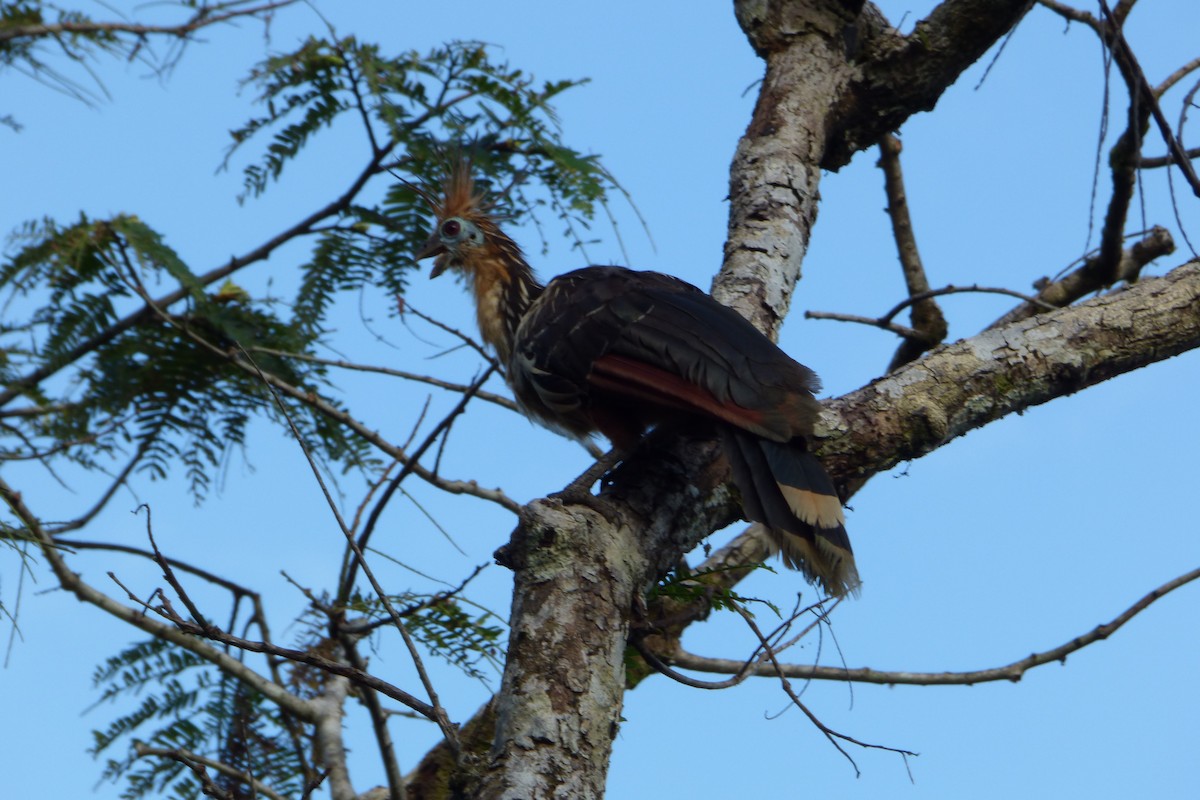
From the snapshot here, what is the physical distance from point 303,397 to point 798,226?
178 centimetres

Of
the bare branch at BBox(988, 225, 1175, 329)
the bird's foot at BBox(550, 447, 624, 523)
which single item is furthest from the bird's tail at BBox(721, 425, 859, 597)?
the bare branch at BBox(988, 225, 1175, 329)

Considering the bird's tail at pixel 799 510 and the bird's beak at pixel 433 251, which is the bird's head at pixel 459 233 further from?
the bird's tail at pixel 799 510

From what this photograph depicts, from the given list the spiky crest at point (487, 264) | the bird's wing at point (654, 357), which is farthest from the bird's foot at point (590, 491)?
the spiky crest at point (487, 264)

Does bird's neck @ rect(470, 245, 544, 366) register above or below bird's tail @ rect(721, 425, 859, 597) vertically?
above

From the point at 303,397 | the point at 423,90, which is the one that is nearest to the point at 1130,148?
the point at 423,90

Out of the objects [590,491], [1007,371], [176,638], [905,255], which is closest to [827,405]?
[1007,371]

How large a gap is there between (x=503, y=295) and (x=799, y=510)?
1.94m

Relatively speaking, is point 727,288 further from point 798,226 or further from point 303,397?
point 303,397

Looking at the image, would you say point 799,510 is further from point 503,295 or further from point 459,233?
point 459,233

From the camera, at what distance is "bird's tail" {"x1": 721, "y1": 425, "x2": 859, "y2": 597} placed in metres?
2.90

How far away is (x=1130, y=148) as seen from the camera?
3.94 metres

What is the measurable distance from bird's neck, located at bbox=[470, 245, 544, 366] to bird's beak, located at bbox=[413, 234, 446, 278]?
144 millimetres

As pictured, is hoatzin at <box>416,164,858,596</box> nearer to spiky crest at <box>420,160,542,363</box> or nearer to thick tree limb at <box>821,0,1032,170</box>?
spiky crest at <box>420,160,542,363</box>

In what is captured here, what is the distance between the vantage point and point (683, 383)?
3.20 metres
